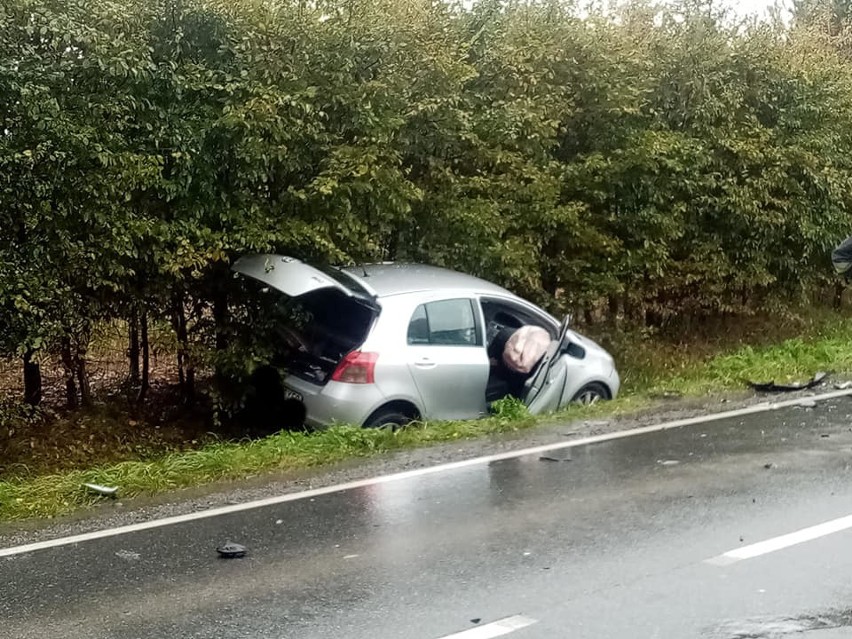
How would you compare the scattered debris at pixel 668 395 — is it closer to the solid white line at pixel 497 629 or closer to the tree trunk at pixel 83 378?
the tree trunk at pixel 83 378

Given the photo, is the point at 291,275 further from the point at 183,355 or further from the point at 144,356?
the point at 144,356

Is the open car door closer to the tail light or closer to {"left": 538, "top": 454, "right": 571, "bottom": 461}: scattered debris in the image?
{"left": 538, "top": 454, "right": 571, "bottom": 461}: scattered debris

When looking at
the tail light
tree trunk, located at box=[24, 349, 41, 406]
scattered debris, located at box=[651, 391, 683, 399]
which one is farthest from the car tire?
tree trunk, located at box=[24, 349, 41, 406]

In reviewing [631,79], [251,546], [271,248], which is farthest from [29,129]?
[631,79]

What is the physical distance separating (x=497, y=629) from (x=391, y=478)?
296 cm

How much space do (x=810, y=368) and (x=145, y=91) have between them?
8.47m

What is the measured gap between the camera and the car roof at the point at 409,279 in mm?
9125

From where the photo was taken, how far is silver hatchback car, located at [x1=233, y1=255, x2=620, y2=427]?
869cm

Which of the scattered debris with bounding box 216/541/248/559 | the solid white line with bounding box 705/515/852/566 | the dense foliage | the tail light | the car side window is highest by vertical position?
the dense foliage

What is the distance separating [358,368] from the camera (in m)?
8.58

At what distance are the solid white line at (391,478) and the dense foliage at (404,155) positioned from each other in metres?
2.86

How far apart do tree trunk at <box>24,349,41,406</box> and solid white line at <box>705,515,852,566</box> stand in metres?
6.89

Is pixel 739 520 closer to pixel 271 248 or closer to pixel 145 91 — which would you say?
pixel 271 248

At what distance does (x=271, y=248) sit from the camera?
380 inches
